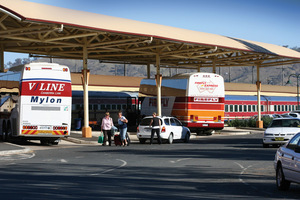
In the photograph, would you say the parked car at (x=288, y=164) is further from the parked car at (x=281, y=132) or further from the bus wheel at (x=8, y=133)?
the bus wheel at (x=8, y=133)

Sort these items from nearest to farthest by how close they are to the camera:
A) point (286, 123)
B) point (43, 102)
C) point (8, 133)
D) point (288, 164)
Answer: point (288, 164)
point (43, 102)
point (286, 123)
point (8, 133)

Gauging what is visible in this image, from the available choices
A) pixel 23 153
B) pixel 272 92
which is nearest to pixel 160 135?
pixel 23 153

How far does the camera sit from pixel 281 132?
2750 cm

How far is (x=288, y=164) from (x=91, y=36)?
29.0 m

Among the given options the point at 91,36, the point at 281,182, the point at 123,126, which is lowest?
the point at 281,182

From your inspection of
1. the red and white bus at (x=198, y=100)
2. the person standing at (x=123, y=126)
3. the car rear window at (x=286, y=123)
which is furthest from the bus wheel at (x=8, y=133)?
the car rear window at (x=286, y=123)

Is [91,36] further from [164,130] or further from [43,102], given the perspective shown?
[43,102]

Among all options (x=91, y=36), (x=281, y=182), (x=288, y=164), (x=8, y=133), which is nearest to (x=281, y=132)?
(x=8, y=133)

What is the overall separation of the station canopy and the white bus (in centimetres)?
239

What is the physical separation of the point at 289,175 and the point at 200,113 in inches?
1140

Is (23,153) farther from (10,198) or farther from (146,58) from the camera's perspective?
(146,58)

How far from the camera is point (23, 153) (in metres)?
25.2

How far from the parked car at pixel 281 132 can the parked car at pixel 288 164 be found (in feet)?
47.7

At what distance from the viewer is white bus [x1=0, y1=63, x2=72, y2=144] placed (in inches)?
1132
